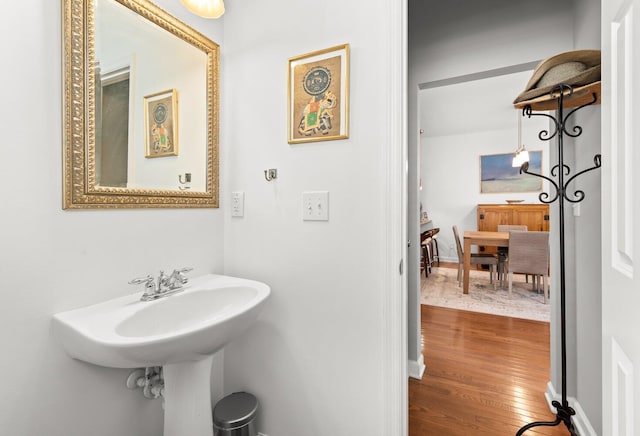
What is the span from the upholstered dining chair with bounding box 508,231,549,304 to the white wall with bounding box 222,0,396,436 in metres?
3.17

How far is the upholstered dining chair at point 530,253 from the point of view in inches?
130

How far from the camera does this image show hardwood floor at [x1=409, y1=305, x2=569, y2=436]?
5.13 feet

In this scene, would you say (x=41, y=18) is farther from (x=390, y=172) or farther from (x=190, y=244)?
(x=390, y=172)

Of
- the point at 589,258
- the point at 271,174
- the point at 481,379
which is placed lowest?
the point at 481,379

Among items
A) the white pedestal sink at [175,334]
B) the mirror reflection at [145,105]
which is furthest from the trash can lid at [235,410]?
the mirror reflection at [145,105]

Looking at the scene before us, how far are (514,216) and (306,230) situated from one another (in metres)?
5.17

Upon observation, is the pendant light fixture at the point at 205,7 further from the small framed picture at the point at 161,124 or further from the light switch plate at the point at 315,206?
the light switch plate at the point at 315,206

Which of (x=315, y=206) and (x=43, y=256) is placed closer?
(x=43, y=256)

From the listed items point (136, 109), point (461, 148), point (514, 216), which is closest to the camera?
point (136, 109)

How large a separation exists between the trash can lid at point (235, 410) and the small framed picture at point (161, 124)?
3.81ft

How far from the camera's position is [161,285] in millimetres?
1070

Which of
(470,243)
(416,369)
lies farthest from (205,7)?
(470,243)

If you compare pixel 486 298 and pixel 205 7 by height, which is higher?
pixel 205 7
